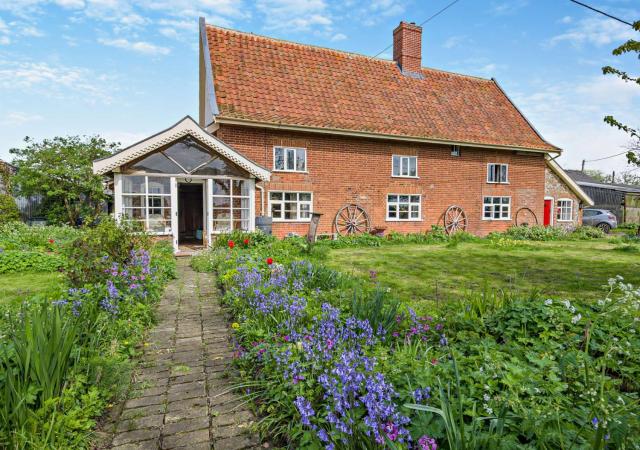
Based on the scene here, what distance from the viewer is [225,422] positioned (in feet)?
8.88

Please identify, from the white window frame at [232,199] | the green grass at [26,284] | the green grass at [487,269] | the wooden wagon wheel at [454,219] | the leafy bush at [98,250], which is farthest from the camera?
the wooden wagon wheel at [454,219]

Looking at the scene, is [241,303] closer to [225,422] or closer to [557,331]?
[225,422]

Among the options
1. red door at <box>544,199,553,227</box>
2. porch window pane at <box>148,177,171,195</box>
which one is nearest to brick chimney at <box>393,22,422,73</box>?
red door at <box>544,199,553,227</box>

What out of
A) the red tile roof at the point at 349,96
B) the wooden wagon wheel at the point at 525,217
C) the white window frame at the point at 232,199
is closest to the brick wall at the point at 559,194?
the wooden wagon wheel at the point at 525,217

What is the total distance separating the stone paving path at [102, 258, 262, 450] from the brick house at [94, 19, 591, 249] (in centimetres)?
785

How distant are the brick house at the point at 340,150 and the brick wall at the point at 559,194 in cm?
8

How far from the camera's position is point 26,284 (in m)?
7.24

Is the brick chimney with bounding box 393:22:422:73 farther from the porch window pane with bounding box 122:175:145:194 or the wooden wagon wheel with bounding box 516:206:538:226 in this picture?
the porch window pane with bounding box 122:175:145:194

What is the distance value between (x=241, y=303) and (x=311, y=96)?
1344 cm

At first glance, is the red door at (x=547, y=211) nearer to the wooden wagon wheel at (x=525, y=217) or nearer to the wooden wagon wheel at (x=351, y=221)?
the wooden wagon wheel at (x=525, y=217)

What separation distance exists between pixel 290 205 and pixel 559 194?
54.4 feet

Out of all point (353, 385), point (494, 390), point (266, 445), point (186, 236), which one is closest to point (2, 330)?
point (266, 445)

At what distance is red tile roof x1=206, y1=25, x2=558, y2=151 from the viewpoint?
594 inches

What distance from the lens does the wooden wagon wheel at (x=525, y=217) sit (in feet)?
67.2
